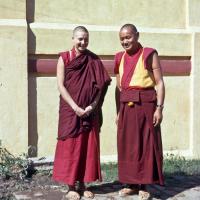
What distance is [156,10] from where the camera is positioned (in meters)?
7.43

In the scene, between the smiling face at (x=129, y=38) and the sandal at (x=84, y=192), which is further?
the sandal at (x=84, y=192)

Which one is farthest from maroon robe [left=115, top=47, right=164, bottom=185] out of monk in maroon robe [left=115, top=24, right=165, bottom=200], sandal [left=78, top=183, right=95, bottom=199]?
sandal [left=78, top=183, right=95, bottom=199]

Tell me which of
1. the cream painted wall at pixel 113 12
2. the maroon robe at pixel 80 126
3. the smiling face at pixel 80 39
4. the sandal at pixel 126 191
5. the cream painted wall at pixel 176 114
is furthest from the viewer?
the cream painted wall at pixel 176 114

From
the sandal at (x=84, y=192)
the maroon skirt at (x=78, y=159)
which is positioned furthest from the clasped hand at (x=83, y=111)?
the sandal at (x=84, y=192)

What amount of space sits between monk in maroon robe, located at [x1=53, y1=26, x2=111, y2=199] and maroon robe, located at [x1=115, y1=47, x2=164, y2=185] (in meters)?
0.28

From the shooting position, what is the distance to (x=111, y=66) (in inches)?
280

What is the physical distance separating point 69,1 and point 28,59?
100 centimetres

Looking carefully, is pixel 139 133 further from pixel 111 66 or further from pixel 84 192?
pixel 111 66

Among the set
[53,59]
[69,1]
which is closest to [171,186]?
[53,59]

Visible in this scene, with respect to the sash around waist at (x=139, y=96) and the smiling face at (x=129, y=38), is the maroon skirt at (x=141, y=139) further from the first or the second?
the smiling face at (x=129, y=38)

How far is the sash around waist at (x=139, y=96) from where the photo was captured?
506cm

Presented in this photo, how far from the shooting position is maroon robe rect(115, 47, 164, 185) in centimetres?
509

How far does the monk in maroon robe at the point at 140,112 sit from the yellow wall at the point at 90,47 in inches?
73.0

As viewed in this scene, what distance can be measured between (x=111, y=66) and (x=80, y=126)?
86.0 inches
